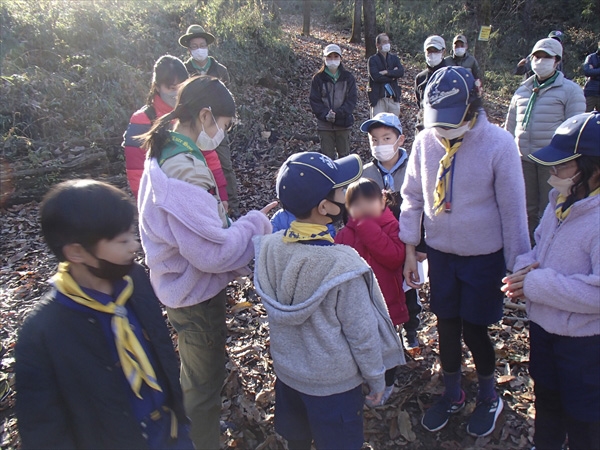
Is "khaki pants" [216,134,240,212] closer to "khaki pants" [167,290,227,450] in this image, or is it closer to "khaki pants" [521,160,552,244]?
"khaki pants" [521,160,552,244]

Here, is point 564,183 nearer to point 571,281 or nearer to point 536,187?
point 571,281

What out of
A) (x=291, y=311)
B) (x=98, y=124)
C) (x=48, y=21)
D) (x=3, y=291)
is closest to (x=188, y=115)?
(x=291, y=311)

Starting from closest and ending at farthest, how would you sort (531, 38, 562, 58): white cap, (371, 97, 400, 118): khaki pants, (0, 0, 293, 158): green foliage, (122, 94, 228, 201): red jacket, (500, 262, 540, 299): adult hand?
1. (500, 262, 540, 299): adult hand
2. (122, 94, 228, 201): red jacket
3. (531, 38, 562, 58): white cap
4. (0, 0, 293, 158): green foliage
5. (371, 97, 400, 118): khaki pants

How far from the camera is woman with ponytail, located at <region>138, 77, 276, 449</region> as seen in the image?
91.0 inches

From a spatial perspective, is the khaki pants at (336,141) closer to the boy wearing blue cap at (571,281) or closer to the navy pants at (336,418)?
the boy wearing blue cap at (571,281)

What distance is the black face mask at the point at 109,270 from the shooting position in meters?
1.86

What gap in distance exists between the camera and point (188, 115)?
2.52 m

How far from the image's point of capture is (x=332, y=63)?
25.7ft

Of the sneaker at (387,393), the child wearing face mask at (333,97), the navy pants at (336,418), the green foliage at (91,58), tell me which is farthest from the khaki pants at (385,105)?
the navy pants at (336,418)

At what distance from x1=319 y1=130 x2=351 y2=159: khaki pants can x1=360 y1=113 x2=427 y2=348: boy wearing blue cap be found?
4.23m

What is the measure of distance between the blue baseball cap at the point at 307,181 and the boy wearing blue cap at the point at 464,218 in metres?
0.80

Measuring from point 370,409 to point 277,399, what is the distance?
52.0 inches

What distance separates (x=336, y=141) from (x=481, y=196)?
5.74m

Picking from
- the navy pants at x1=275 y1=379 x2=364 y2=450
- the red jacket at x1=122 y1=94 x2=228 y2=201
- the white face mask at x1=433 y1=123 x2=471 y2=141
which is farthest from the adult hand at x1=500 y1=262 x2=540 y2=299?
the red jacket at x1=122 y1=94 x2=228 y2=201
